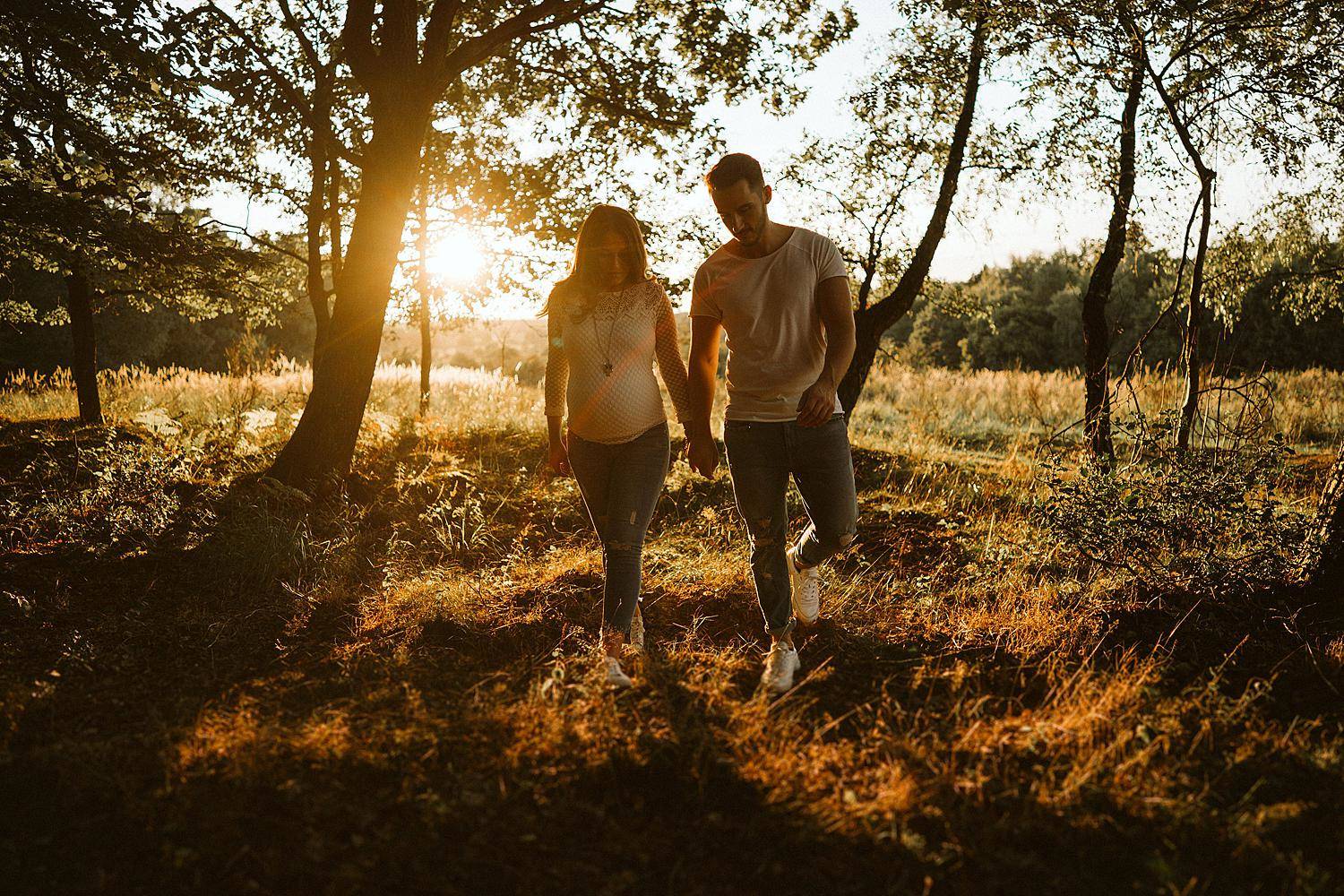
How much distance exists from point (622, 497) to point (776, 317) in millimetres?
993

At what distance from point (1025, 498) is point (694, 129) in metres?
4.96

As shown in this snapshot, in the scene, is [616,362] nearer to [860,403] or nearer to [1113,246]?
[1113,246]

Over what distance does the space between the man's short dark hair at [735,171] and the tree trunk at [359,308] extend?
15.8 ft

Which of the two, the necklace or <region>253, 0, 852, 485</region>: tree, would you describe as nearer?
the necklace

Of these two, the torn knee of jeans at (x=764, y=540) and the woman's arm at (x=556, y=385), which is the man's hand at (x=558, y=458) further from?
the torn knee of jeans at (x=764, y=540)

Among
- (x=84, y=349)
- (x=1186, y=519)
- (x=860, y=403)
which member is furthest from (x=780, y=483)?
(x=860, y=403)

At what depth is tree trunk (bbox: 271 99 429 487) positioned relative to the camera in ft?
22.8

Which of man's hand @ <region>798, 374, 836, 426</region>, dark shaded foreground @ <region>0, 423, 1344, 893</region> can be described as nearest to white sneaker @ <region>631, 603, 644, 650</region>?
dark shaded foreground @ <region>0, 423, 1344, 893</region>

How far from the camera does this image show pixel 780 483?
3416mm

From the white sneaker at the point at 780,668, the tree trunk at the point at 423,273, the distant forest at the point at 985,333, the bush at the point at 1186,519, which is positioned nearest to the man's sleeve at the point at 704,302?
the white sneaker at the point at 780,668

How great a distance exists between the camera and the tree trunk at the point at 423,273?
11.1 m

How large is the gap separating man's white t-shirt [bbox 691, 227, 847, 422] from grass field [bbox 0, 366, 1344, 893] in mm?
1193

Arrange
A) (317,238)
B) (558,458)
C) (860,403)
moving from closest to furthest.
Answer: (558,458)
(317,238)
(860,403)

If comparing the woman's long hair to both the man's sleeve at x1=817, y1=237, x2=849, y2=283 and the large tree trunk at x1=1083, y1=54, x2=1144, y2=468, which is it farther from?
the large tree trunk at x1=1083, y1=54, x2=1144, y2=468
